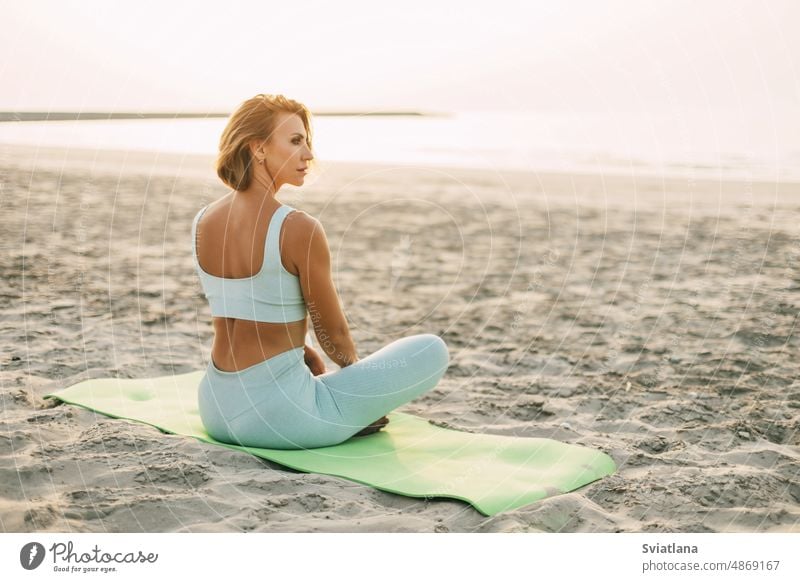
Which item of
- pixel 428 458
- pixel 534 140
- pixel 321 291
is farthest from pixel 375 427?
pixel 534 140

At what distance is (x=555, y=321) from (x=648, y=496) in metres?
2.09

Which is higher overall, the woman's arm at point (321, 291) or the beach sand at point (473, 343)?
the woman's arm at point (321, 291)

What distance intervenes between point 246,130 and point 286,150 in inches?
5.2

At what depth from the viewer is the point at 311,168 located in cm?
275

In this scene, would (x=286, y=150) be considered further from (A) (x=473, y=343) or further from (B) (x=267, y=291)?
(A) (x=473, y=343)

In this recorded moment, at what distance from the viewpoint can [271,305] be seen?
8.55 ft

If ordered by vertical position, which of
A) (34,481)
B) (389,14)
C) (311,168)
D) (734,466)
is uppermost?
(389,14)

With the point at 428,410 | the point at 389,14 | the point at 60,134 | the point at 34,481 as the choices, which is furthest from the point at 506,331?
the point at 60,134

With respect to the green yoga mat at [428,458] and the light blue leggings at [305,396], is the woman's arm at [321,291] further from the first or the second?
the green yoga mat at [428,458]

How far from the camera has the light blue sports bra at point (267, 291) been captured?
2.55m
